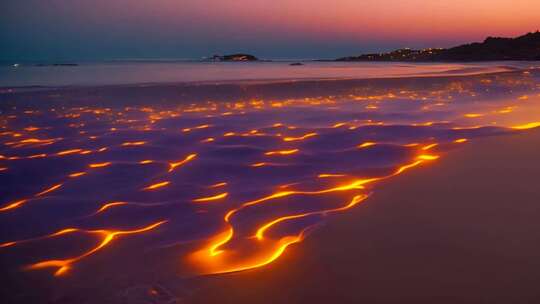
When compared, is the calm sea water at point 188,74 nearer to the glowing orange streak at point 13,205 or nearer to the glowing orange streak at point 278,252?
the glowing orange streak at point 13,205

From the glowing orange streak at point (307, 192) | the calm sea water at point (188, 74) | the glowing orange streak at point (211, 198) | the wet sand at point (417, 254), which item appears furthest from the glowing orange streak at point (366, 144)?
the calm sea water at point (188, 74)

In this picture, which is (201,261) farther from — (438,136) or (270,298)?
(438,136)

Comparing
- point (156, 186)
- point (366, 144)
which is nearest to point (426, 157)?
point (366, 144)

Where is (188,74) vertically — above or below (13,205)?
above

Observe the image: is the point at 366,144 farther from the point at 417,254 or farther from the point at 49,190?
the point at 49,190

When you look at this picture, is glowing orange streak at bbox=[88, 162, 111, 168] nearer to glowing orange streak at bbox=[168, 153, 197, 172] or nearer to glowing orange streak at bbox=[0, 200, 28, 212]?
glowing orange streak at bbox=[168, 153, 197, 172]

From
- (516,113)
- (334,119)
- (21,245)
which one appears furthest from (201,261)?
(516,113)

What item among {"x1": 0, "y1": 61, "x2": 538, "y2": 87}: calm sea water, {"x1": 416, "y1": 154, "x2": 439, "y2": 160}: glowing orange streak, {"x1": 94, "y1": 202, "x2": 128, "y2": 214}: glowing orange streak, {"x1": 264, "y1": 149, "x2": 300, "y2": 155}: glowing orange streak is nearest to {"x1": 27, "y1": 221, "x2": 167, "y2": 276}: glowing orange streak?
{"x1": 94, "y1": 202, "x2": 128, "y2": 214}: glowing orange streak
